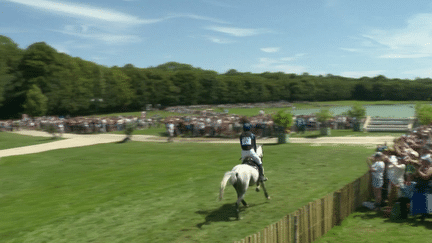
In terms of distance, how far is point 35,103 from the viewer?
226ft

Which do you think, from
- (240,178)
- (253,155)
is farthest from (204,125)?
(240,178)

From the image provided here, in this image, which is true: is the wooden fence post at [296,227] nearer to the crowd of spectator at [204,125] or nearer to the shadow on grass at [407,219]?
the shadow on grass at [407,219]

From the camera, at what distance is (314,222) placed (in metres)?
8.55

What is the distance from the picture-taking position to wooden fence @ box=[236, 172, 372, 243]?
23.1ft

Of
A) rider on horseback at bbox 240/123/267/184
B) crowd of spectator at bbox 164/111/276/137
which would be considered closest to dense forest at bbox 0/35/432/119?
crowd of spectator at bbox 164/111/276/137

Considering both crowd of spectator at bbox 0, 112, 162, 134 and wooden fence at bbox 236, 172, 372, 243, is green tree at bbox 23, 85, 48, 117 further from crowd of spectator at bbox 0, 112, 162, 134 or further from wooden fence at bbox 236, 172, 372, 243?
wooden fence at bbox 236, 172, 372, 243

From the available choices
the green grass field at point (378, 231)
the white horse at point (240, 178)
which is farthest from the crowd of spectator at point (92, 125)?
the green grass field at point (378, 231)

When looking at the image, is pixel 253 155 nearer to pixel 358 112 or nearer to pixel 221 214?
pixel 221 214

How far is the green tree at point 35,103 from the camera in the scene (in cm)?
6844

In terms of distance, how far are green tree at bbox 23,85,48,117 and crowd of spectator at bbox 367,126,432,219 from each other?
230 ft

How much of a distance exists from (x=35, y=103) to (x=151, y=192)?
64.3m

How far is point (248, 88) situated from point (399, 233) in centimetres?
11188

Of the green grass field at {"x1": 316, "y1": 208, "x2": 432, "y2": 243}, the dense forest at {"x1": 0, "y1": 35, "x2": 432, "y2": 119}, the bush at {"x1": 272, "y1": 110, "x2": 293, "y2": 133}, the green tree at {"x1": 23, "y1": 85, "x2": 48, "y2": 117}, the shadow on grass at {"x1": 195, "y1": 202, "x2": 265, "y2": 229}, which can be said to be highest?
the dense forest at {"x1": 0, "y1": 35, "x2": 432, "y2": 119}

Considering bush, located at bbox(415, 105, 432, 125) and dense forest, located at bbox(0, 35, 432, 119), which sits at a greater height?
dense forest, located at bbox(0, 35, 432, 119)
